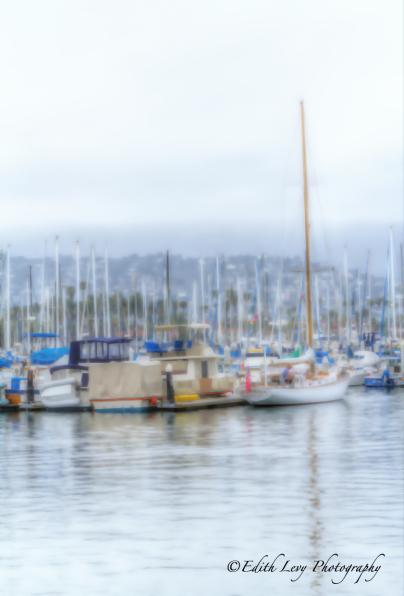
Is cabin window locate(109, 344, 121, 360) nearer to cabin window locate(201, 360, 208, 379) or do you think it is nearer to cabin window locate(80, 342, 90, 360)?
cabin window locate(80, 342, 90, 360)

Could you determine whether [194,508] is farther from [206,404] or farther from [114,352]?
[114,352]

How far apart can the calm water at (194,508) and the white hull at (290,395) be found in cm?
1460

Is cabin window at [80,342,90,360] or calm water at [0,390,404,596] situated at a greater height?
cabin window at [80,342,90,360]

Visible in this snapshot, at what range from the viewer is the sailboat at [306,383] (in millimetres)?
69562

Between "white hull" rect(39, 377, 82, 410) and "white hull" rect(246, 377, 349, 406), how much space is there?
31.1 feet

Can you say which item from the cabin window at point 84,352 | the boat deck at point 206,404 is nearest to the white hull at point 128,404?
the boat deck at point 206,404

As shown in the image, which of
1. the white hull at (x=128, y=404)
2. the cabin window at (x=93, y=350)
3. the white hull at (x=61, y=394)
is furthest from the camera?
the cabin window at (x=93, y=350)

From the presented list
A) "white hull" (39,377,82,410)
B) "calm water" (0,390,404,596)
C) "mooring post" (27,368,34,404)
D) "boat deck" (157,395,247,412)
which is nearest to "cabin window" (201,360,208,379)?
"boat deck" (157,395,247,412)

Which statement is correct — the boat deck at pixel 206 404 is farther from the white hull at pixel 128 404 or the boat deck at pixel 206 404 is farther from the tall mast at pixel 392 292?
the tall mast at pixel 392 292

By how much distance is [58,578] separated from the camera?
22156 millimetres

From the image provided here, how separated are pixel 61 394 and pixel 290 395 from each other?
12568 millimetres

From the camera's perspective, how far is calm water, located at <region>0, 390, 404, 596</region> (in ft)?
72.3

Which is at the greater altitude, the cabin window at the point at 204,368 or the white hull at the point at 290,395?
the cabin window at the point at 204,368

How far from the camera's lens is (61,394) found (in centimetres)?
6888
